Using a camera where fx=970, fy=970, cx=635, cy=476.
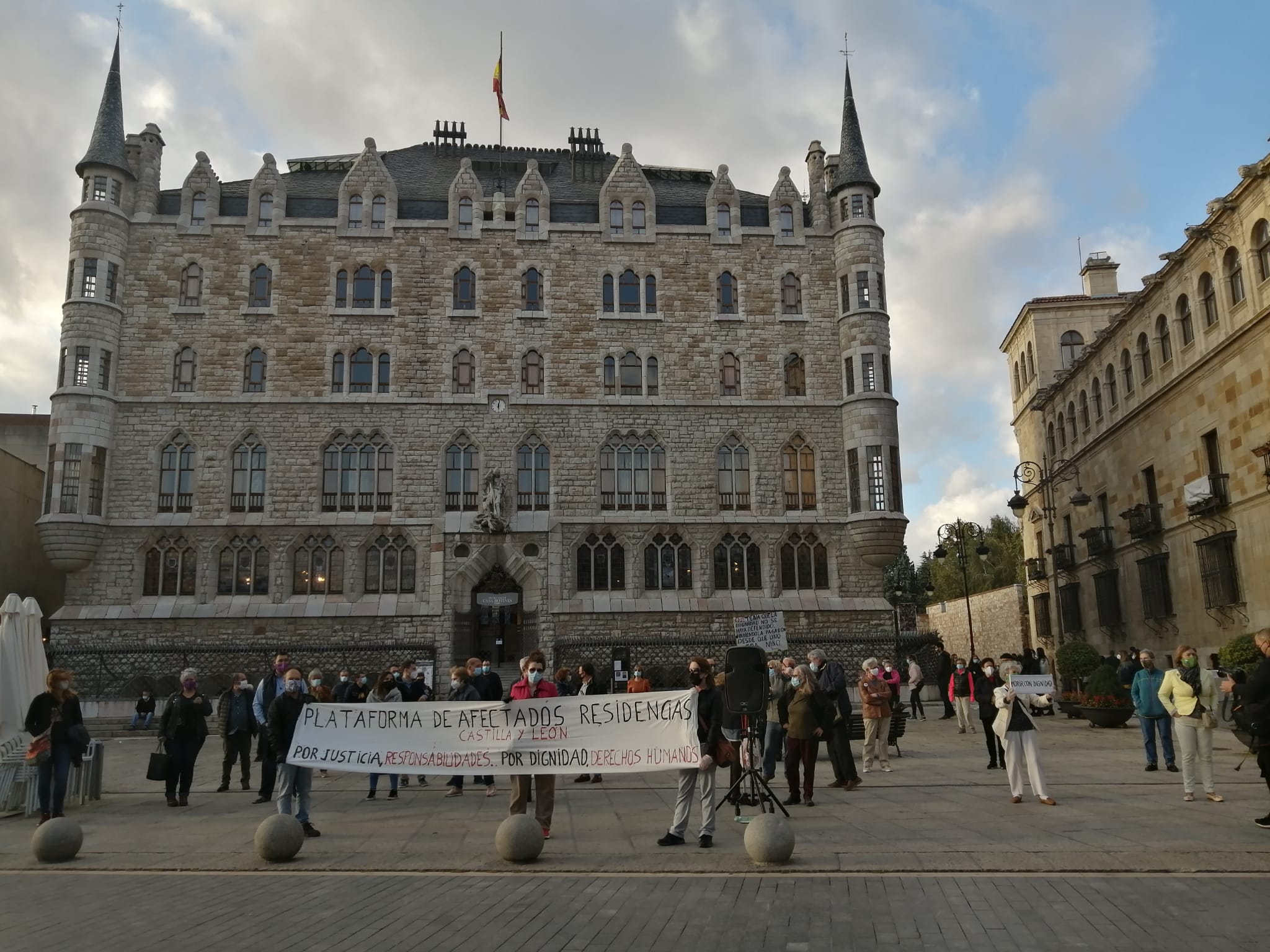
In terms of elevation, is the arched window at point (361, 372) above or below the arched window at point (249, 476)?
above

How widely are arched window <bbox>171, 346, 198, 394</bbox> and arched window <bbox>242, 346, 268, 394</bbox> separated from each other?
1714 mm

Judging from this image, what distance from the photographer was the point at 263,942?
6.62m

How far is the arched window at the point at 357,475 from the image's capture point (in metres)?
33.9

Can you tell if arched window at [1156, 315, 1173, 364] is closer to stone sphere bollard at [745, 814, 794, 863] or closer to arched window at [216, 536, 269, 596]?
stone sphere bollard at [745, 814, 794, 863]

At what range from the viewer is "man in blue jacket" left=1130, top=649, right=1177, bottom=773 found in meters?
14.5

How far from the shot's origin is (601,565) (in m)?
33.9

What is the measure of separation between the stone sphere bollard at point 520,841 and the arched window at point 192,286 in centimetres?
3103

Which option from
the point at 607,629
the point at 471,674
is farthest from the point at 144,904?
the point at 607,629

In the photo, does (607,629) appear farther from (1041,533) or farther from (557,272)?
(1041,533)

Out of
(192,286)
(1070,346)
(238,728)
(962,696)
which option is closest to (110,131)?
(192,286)

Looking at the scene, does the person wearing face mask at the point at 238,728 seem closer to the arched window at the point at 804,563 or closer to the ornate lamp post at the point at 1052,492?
the arched window at the point at 804,563

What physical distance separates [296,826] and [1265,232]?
24360 millimetres

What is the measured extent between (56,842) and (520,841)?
15.1 feet

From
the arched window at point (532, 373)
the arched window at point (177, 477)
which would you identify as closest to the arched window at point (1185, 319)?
the arched window at point (532, 373)
